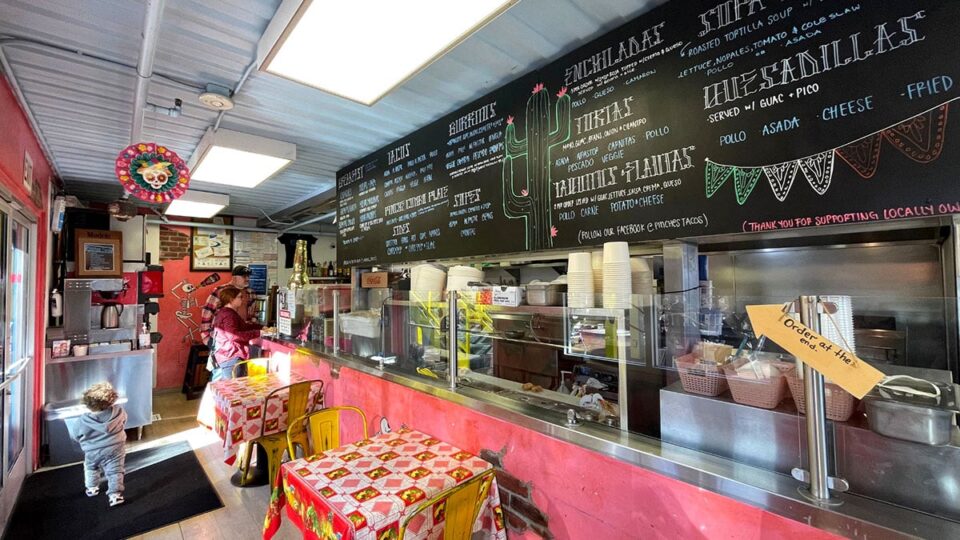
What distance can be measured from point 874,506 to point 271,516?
225 centimetres

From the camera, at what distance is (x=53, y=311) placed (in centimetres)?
459

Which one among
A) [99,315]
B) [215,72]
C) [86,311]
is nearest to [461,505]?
A: [215,72]

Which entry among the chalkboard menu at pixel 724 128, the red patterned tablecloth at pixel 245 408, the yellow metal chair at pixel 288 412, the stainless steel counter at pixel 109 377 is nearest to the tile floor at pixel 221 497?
the yellow metal chair at pixel 288 412

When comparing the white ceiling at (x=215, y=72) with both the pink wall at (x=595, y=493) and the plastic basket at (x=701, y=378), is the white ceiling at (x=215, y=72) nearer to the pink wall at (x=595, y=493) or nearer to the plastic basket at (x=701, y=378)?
the plastic basket at (x=701, y=378)

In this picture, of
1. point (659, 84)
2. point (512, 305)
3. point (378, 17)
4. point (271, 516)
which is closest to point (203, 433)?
point (271, 516)

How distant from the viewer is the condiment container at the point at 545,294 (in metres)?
2.00

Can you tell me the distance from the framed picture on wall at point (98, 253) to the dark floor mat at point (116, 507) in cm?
211

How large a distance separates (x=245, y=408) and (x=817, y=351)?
3175 millimetres

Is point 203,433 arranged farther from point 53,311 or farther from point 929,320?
point 929,320

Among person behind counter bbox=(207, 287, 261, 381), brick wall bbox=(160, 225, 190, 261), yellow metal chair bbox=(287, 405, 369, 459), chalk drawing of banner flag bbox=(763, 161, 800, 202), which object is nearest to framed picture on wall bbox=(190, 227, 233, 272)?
brick wall bbox=(160, 225, 190, 261)

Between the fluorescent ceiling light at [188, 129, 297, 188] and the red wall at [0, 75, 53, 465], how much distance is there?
3.30ft

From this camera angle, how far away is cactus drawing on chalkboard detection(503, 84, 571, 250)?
92.7 inches

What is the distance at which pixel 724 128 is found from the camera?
1.72 meters

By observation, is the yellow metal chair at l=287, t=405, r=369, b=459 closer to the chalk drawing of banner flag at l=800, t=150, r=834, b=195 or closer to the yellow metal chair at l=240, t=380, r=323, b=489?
the yellow metal chair at l=240, t=380, r=323, b=489
